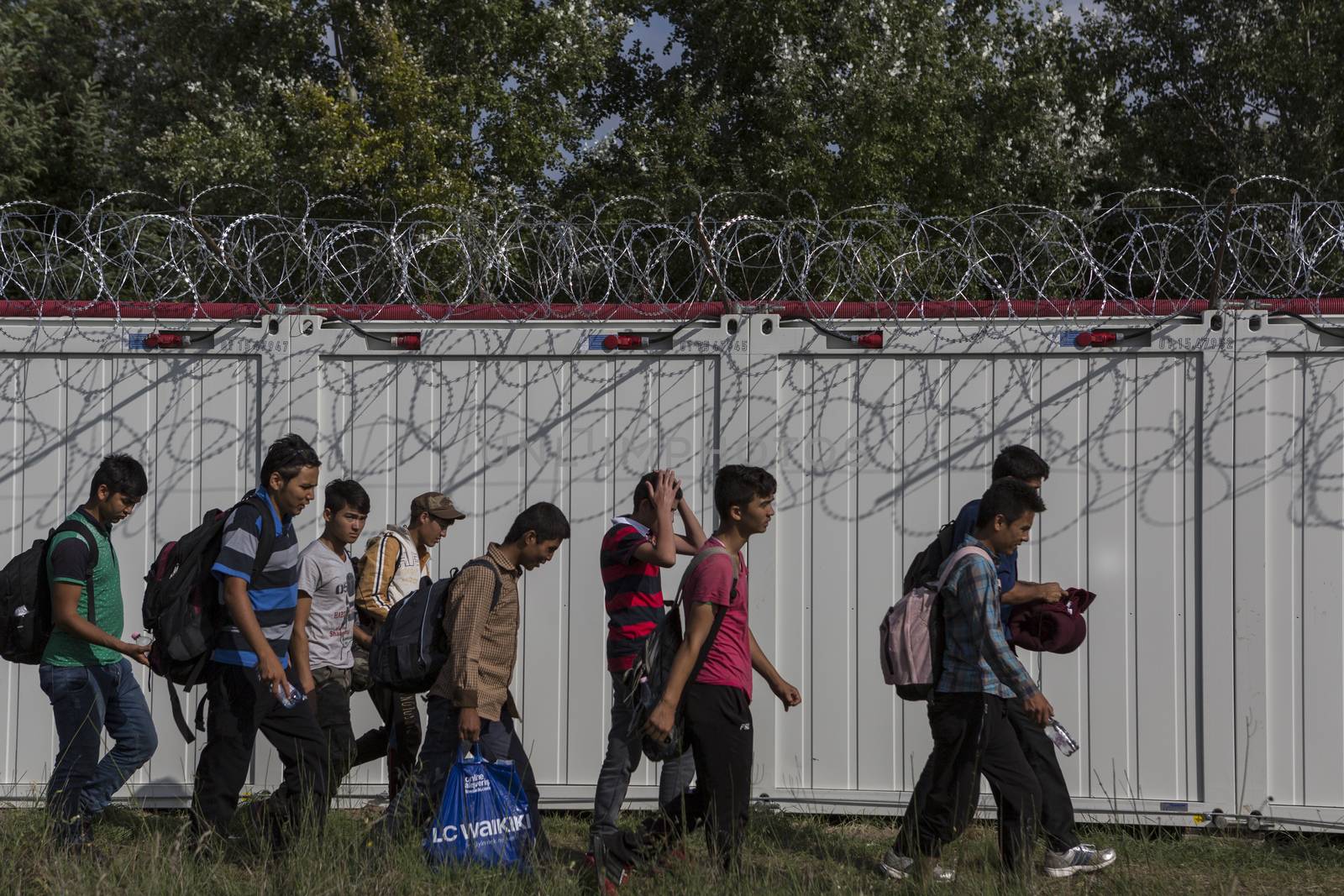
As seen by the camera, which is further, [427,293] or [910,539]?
[427,293]

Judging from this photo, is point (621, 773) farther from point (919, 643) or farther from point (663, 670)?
point (919, 643)

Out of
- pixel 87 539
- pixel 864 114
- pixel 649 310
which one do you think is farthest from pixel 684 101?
pixel 87 539

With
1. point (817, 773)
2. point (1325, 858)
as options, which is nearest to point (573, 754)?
point (817, 773)

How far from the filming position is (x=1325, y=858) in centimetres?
550

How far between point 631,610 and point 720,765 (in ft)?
2.80

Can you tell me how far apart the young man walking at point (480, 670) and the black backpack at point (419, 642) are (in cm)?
4

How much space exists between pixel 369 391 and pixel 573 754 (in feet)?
6.48

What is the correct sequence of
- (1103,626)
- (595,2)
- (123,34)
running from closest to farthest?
(1103,626)
(595,2)
(123,34)

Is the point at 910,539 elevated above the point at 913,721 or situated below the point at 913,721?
above

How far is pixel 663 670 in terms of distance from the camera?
4.78 meters

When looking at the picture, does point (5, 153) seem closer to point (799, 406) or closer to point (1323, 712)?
point (799, 406)

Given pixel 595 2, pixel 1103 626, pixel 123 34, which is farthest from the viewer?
pixel 123 34

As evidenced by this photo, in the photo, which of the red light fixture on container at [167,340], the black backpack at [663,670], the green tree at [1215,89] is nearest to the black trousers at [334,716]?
the black backpack at [663,670]

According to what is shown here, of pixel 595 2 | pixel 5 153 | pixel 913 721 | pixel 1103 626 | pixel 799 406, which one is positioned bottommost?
pixel 913 721
